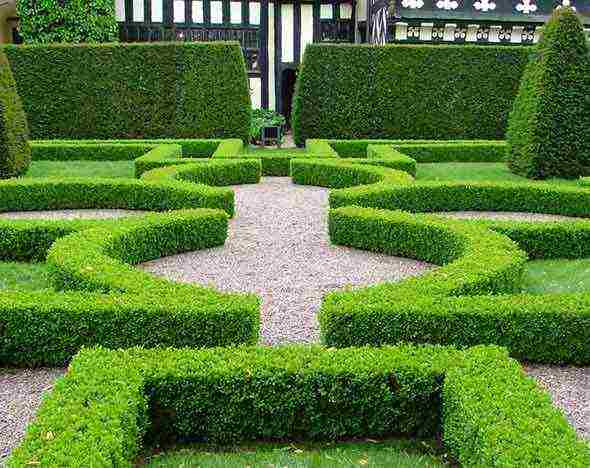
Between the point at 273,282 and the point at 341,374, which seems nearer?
the point at 341,374

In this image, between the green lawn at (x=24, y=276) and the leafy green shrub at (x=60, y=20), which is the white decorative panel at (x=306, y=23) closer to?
the leafy green shrub at (x=60, y=20)

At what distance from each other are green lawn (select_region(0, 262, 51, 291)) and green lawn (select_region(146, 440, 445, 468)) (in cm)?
378

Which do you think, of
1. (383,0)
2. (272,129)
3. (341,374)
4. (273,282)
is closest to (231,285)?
(273,282)

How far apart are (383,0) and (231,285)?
20513mm

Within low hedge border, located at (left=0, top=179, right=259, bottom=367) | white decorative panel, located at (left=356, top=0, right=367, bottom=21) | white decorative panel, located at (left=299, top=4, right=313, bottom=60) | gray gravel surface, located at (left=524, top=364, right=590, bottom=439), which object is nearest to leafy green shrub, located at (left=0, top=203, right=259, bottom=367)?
low hedge border, located at (left=0, top=179, right=259, bottom=367)

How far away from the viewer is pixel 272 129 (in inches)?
996

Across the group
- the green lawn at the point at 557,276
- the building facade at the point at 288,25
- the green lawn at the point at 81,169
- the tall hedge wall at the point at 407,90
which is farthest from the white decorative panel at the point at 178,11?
the green lawn at the point at 557,276

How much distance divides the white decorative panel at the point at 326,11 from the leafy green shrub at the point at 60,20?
8818 mm

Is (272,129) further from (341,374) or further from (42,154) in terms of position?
(341,374)

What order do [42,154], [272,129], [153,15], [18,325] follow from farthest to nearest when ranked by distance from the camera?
[153,15], [272,129], [42,154], [18,325]

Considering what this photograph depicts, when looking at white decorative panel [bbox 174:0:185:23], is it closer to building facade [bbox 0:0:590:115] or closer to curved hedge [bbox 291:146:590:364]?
building facade [bbox 0:0:590:115]

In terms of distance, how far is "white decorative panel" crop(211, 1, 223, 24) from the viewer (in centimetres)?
2941

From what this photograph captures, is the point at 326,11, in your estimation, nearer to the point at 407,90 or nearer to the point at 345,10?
the point at 345,10

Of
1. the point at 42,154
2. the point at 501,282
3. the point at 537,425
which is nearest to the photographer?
the point at 537,425
